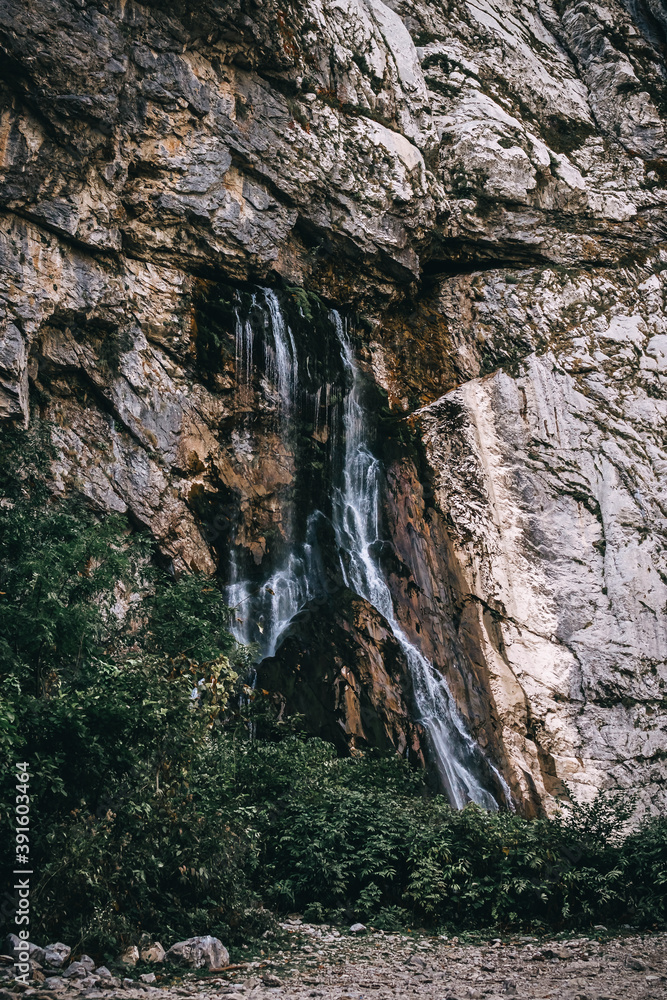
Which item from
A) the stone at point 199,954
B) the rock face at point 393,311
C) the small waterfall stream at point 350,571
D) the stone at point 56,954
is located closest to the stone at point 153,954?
the stone at point 199,954

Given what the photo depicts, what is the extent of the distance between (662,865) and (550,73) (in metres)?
20.5

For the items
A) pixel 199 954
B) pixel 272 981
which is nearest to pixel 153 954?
pixel 199 954

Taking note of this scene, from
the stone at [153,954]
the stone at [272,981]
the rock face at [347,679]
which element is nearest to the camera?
the stone at [272,981]

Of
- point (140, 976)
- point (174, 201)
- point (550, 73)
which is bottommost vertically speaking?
point (140, 976)

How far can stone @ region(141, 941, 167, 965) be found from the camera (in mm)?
7453

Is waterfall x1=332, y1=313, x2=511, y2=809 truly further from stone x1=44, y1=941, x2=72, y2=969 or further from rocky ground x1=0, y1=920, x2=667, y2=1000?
stone x1=44, y1=941, x2=72, y2=969

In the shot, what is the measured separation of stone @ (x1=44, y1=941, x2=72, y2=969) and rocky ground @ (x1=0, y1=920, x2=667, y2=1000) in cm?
33

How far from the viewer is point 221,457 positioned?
16859 mm

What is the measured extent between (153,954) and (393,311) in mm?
15521

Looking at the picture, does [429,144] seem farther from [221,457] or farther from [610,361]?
[221,457]

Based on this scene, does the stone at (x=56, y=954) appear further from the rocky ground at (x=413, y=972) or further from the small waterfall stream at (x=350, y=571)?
the small waterfall stream at (x=350, y=571)

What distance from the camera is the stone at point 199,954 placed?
24.6 feet

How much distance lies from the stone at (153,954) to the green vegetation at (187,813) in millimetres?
247

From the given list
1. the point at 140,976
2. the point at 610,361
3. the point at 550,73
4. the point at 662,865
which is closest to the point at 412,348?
the point at 610,361
